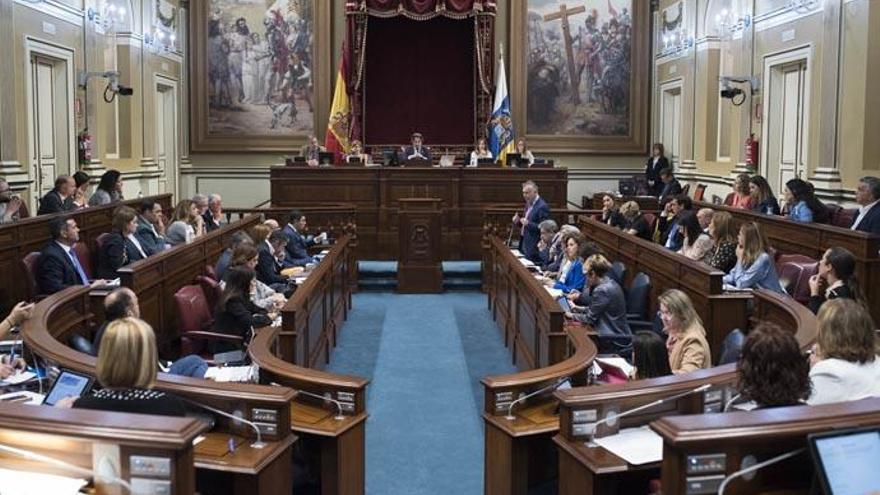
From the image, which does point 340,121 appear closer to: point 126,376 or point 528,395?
point 528,395

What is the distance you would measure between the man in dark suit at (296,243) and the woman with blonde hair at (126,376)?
666cm

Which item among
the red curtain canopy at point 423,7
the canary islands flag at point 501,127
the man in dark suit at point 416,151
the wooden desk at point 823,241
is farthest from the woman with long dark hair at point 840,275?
the red curtain canopy at point 423,7

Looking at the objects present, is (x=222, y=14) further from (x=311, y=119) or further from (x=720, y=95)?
(x=720, y=95)

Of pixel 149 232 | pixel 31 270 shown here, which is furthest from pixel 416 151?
pixel 31 270

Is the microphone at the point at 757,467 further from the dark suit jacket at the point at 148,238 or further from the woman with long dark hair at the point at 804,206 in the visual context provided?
the woman with long dark hair at the point at 804,206

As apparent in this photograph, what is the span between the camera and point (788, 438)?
2656 mm

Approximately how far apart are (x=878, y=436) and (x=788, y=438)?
0.24 metres

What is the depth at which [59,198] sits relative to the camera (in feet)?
32.7

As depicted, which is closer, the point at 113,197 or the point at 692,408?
the point at 692,408

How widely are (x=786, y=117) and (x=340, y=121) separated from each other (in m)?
7.41

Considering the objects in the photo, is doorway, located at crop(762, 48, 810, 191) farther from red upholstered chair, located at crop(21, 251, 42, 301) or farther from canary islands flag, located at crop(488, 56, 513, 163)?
red upholstered chair, located at crop(21, 251, 42, 301)

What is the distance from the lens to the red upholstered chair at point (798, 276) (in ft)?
24.1

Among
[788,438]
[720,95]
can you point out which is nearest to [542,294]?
[788,438]

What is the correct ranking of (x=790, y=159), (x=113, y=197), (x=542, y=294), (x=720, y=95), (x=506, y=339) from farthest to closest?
(x=720, y=95) → (x=790, y=159) → (x=113, y=197) → (x=506, y=339) → (x=542, y=294)
